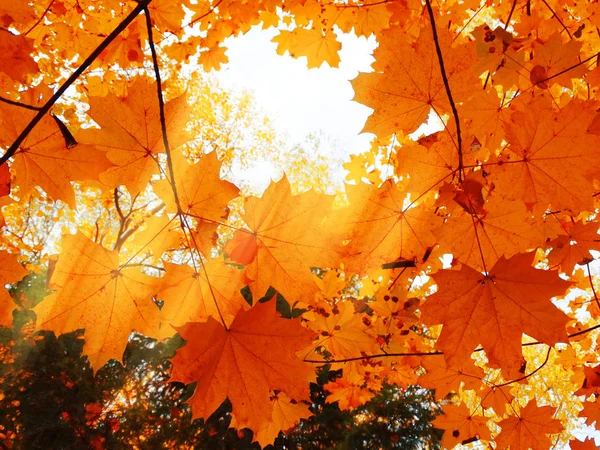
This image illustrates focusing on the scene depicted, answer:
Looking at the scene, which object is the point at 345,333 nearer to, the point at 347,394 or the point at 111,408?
the point at 347,394

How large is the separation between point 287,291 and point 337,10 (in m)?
1.74

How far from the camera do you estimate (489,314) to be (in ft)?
2.89

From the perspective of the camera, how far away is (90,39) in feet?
8.95

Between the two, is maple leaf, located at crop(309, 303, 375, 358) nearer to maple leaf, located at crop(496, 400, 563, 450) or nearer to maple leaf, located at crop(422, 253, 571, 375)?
maple leaf, located at crop(496, 400, 563, 450)

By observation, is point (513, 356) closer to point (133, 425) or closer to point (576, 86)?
point (576, 86)

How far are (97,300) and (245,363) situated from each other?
19.2 inches

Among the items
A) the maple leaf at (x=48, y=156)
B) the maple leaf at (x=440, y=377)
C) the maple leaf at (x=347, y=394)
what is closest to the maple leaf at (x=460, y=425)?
the maple leaf at (x=440, y=377)

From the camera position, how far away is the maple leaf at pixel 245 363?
880mm

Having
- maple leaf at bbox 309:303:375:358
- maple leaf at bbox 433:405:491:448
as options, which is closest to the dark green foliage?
maple leaf at bbox 433:405:491:448

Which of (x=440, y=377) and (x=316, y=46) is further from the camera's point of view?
(x=316, y=46)

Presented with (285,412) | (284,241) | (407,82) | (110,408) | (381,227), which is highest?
(407,82)

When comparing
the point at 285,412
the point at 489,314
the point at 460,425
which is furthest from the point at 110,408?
the point at 489,314

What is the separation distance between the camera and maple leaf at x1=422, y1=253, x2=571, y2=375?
851mm

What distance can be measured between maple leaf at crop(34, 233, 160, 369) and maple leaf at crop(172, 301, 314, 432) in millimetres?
292
